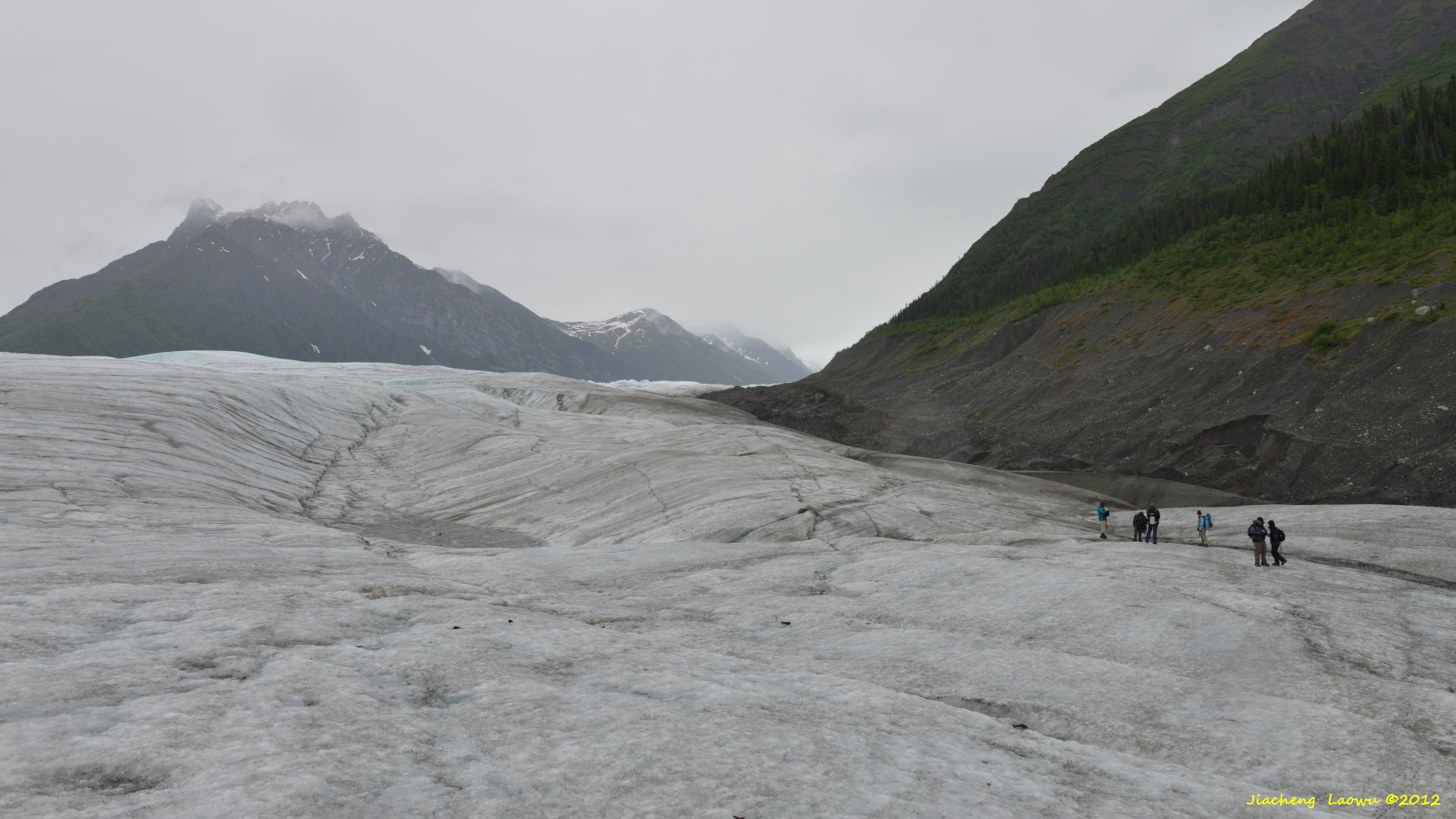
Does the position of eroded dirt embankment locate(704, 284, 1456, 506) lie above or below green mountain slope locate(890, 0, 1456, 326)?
below

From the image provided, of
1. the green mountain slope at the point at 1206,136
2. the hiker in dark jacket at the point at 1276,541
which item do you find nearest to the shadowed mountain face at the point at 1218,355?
the green mountain slope at the point at 1206,136

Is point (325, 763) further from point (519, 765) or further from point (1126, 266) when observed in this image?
point (1126, 266)

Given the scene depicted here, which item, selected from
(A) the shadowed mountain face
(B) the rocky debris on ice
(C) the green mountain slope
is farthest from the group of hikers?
(C) the green mountain slope

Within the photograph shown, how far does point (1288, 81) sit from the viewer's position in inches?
6102

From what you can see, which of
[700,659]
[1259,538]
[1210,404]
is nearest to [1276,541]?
[1259,538]

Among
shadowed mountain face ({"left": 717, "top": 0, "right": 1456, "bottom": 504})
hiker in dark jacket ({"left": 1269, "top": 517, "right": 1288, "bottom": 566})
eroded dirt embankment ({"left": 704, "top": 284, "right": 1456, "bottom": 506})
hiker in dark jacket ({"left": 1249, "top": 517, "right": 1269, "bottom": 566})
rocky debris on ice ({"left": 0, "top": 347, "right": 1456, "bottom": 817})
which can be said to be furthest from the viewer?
shadowed mountain face ({"left": 717, "top": 0, "right": 1456, "bottom": 504})

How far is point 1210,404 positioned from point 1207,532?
26800mm

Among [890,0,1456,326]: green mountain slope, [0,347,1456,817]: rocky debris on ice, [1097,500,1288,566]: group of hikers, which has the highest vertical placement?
[890,0,1456,326]: green mountain slope

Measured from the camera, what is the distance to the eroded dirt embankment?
41.1 m

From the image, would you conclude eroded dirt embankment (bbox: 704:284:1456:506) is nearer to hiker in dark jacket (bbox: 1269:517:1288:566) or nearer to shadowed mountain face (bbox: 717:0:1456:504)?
shadowed mountain face (bbox: 717:0:1456:504)

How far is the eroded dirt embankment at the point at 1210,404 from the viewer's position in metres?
41.1

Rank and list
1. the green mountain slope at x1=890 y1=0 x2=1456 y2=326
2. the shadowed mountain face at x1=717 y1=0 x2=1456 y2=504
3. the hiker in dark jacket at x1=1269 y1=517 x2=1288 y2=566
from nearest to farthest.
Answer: the hiker in dark jacket at x1=1269 y1=517 x2=1288 y2=566
the shadowed mountain face at x1=717 y1=0 x2=1456 y2=504
the green mountain slope at x1=890 y1=0 x2=1456 y2=326

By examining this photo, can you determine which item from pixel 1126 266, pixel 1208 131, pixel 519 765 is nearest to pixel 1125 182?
pixel 1208 131

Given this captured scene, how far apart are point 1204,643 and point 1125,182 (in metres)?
156
